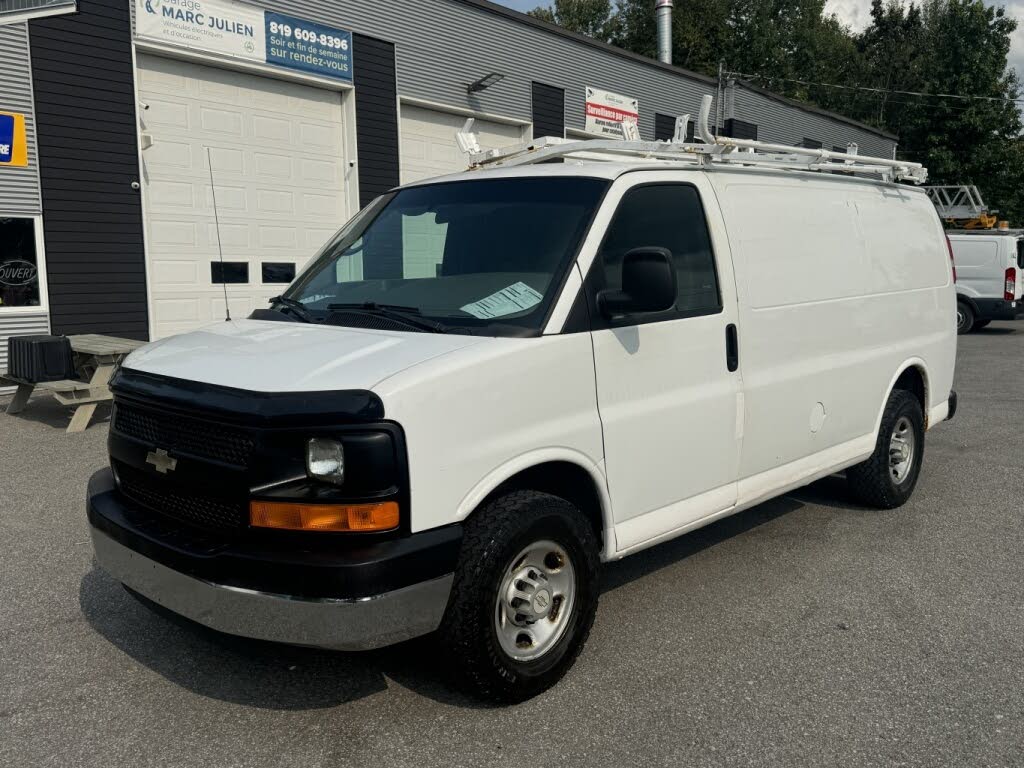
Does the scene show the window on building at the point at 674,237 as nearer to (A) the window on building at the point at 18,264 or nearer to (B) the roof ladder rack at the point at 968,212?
(A) the window on building at the point at 18,264

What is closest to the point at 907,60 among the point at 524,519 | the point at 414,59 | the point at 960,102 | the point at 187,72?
the point at 960,102

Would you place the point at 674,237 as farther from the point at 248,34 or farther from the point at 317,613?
the point at 248,34

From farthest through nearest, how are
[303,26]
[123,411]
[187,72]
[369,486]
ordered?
[303,26] < [187,72] < [123,411] < [369,486]

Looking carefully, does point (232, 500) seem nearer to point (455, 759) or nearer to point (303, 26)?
point (455, 759)

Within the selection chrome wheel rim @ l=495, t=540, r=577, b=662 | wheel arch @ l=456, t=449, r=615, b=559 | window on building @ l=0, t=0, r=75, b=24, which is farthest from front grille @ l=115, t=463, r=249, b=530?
window on building @ l=0, t=0, r=75, b=24

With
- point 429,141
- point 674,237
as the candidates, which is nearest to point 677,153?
point 674,237

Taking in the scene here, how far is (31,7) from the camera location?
1090cm

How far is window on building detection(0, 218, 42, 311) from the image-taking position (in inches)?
429

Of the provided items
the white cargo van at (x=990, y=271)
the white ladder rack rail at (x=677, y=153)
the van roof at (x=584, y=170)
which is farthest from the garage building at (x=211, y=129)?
the white cargo van at (x=990, y=271)

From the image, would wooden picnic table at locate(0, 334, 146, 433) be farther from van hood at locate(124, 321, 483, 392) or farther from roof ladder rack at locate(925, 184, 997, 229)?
roof ladder rack at locate(925, 184, 997, 229)

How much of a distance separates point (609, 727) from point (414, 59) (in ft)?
45.0

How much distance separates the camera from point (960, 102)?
35281mm

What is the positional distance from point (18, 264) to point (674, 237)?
9.72 meters

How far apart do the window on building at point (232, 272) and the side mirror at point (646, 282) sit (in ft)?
34.2
